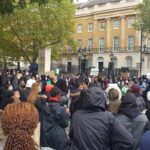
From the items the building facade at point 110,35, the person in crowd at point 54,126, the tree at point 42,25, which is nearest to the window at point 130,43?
the building facade at point 110,35

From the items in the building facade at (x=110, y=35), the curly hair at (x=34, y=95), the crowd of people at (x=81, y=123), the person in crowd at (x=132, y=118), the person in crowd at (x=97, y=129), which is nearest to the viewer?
the crowd of people at (x=81, y=123)

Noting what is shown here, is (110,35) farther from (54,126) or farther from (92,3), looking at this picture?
(54,126)

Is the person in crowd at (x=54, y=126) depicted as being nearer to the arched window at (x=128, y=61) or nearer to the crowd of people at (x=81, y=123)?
the crowd of people at (x=81, y=123)

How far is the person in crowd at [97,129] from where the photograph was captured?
4.60m

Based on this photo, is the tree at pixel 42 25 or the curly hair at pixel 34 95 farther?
the tree at pixel 42 25

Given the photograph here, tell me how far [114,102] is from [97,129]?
2384mm

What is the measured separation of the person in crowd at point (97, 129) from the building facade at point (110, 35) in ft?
213

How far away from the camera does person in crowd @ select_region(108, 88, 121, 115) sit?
6.72 metres

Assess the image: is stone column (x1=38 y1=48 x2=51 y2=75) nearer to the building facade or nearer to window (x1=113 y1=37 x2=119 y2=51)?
the building facade

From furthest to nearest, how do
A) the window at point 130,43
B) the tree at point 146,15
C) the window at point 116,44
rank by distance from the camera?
the window at point 116,44 < the window at point 130,43 < the tree at point 146,15

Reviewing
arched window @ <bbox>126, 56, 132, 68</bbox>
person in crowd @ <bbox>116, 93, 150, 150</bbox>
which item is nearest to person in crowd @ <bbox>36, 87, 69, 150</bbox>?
person in crowd @ <bbox>116, 93, 150, 150</bbox>

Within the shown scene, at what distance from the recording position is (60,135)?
23.2 ft

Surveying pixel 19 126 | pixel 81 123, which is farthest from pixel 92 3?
pixel 19 126

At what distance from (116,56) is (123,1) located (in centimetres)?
883
